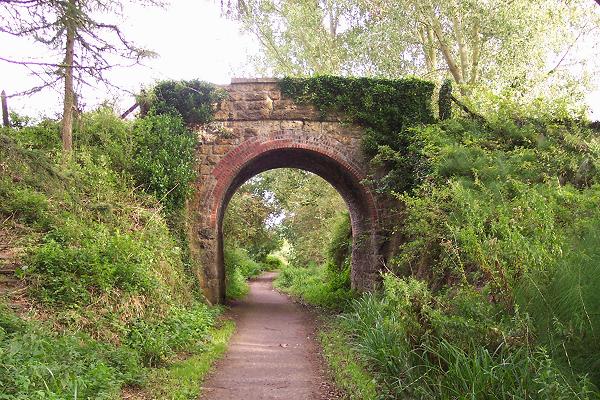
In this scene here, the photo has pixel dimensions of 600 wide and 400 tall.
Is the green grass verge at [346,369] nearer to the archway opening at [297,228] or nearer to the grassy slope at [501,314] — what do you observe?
the grassy slope at [501,314]

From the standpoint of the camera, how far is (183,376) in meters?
6.01

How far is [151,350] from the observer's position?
6.35 metres

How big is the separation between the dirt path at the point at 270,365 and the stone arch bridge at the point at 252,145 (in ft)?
7.05

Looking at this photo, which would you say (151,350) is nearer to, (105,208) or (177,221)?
(105,208)

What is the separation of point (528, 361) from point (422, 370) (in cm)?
145

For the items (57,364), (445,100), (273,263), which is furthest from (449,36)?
(273,263)

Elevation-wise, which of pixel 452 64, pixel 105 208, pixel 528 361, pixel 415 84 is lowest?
pixel 528 361

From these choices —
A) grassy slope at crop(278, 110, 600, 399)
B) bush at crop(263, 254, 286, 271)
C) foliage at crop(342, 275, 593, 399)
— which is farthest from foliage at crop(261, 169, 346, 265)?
foliage at crop(342, 275, 593, 399)

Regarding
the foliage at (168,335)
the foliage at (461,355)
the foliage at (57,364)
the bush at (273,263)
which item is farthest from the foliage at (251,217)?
the foliage at (461,355)

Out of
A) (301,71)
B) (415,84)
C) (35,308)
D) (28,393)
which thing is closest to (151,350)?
(35,308)

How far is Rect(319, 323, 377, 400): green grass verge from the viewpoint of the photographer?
217 inches

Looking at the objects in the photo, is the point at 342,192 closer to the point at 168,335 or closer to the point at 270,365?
the point at 270,365

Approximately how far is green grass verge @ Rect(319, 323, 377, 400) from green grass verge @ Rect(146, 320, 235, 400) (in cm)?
171

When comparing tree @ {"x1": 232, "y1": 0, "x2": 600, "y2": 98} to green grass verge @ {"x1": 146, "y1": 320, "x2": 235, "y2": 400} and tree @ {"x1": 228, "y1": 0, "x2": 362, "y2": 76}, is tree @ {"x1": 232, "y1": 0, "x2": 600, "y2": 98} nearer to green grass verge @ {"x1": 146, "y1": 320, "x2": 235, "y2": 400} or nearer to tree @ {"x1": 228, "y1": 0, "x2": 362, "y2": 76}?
tree @ {"x1": 228, "y1": 0, "x2": 362, "y2": 76}
